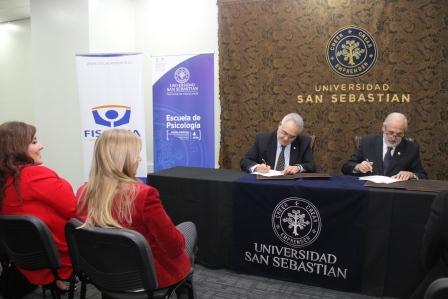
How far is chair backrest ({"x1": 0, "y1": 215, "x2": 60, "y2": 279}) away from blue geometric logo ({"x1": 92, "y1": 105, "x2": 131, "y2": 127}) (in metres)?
2.13

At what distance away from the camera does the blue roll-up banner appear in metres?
4.17

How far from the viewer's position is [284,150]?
10.4 ft

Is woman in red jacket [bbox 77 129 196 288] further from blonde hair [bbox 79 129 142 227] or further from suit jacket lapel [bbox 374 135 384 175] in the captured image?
suit jacket lapel [bbox 374 135 384 175]

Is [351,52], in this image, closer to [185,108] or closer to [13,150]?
[185,108]

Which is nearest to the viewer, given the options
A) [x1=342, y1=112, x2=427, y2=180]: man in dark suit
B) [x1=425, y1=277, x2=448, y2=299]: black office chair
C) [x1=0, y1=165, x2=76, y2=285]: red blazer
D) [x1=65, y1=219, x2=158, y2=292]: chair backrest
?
[x1=425, y1=277, x2=448, y2=299]: black office chair

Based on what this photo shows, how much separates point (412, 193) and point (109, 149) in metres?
1.69

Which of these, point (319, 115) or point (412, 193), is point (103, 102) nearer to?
point (319, 115)

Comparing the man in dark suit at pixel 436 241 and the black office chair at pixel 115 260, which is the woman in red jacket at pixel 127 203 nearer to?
the black office chair at pixel 115 260

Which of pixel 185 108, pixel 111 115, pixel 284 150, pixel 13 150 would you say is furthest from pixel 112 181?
pixel 185 108

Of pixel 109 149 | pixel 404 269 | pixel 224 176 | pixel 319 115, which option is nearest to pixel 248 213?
pixel 224 176

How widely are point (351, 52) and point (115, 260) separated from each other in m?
3.16

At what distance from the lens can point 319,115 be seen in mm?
3873

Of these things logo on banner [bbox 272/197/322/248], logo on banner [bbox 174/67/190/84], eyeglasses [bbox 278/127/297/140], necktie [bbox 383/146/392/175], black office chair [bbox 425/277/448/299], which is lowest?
logo on banner [bbox 272/197/322/248]

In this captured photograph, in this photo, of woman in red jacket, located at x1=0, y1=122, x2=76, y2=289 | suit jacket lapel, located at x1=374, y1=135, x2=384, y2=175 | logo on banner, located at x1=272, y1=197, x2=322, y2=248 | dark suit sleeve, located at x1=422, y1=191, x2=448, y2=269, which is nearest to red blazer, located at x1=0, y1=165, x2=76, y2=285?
woman in red jacket, located at x1=0, y1=122, x2=76, y2=289
